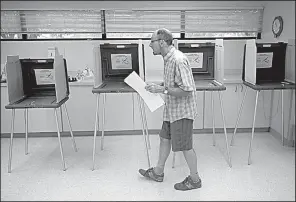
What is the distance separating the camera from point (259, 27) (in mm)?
3859

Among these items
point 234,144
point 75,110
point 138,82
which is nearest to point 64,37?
point 75,110

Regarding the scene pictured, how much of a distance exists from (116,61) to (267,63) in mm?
1429

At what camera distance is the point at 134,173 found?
2670 mm

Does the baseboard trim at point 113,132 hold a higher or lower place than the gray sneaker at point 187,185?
higher

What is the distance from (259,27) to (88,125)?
239cm

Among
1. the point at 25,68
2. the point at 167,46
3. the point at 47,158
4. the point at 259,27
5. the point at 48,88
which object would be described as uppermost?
A: the point at 259,27

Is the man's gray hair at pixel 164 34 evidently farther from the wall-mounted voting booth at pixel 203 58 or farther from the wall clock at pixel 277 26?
the wall clock at pixel 277 26

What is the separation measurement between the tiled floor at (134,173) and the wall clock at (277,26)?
115cm

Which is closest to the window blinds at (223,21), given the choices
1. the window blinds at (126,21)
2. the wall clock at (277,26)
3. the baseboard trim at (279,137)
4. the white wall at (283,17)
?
the window blinds at (126,21)

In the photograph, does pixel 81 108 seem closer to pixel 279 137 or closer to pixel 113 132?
pixel 113 132

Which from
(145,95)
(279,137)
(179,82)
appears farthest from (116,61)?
(279,137)

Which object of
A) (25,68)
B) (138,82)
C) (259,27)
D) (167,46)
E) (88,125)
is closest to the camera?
(167,46)

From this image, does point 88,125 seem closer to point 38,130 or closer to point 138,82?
point 38,130

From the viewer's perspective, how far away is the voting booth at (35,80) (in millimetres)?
2730
